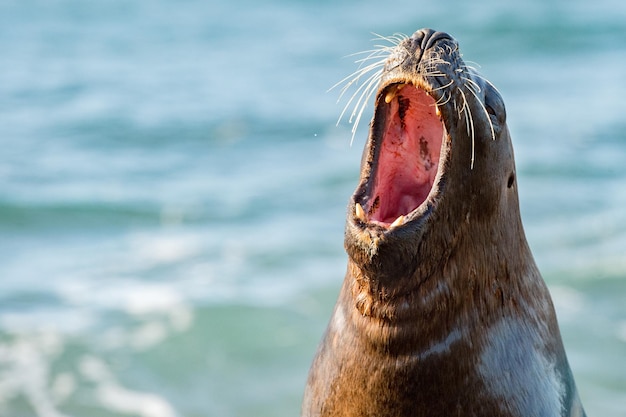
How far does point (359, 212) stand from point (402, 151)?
1.32 ft

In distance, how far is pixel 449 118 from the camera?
11.2 feet

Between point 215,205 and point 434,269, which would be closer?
point 434,269

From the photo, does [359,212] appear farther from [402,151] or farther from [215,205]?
[215,205]

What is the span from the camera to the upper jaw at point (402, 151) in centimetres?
344

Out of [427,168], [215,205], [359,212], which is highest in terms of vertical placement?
[215,205]

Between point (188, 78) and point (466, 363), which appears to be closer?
point (466, 363)

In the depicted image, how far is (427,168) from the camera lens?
368cm

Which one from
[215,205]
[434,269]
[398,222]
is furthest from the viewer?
[215,205]

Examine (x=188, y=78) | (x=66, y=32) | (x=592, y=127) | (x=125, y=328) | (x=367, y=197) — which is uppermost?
(x=66, y=32)

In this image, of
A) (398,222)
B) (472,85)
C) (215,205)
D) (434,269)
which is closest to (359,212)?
(398,222)

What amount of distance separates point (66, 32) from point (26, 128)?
6.60 metres

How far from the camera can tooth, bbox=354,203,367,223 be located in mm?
3324

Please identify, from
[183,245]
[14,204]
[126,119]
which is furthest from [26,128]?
[183,245]

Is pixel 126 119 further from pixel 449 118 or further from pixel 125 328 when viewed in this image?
pixel 449 118
